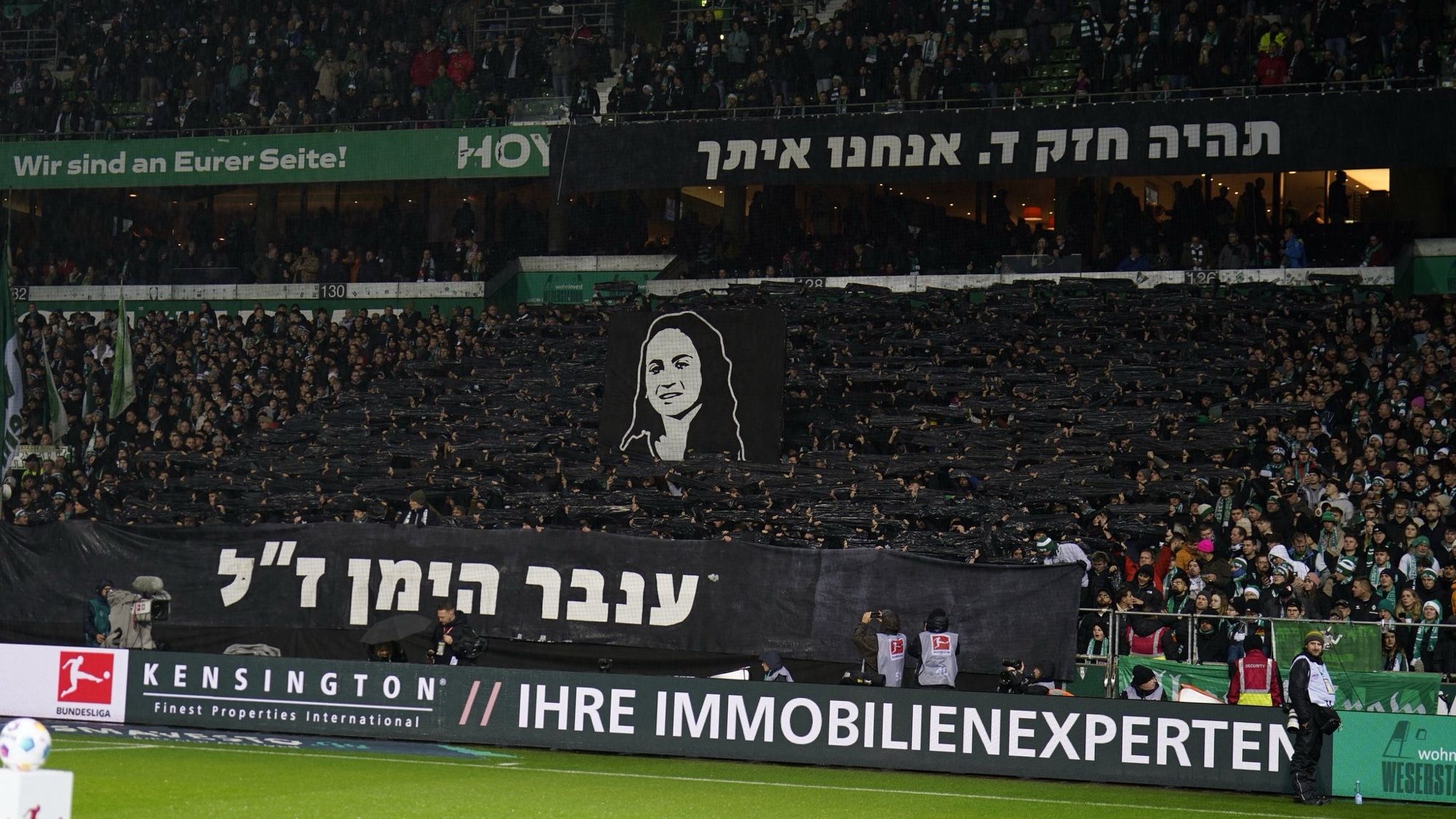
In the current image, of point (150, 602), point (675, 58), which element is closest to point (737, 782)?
point (150, 602)

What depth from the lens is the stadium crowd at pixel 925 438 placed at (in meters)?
20.9

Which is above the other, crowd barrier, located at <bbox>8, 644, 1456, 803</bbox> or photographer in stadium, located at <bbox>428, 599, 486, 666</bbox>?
photographer in stadium, located at <bbox>428, 599, 486, 666</bbox>

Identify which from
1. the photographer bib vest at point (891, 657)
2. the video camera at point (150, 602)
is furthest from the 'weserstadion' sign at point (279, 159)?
the photographer bib vest at point (891, 657)

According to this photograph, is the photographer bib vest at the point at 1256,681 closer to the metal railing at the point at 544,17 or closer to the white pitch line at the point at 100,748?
the white pitch line at the point at 100,748

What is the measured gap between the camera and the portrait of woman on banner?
26391 millimetres

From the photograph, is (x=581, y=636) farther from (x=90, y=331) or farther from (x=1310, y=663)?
(x=90, y=331)

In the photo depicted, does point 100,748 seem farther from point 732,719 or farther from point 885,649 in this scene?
point 885,649

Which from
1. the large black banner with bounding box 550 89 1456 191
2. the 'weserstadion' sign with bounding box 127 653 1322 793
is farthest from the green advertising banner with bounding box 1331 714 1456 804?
the large black banner with bounding box 550 89 1456 191

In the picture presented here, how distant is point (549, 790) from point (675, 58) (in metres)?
21.8

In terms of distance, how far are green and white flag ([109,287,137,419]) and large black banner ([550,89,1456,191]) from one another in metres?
A: 8.83

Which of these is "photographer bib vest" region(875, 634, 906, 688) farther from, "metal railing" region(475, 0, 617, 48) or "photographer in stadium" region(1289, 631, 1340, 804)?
"metal railing" region(475, 0, 617, 48)

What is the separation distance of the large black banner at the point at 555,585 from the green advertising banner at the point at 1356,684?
1288mm

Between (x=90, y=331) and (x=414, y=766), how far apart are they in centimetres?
2055

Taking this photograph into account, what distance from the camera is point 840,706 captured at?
1831 cm
